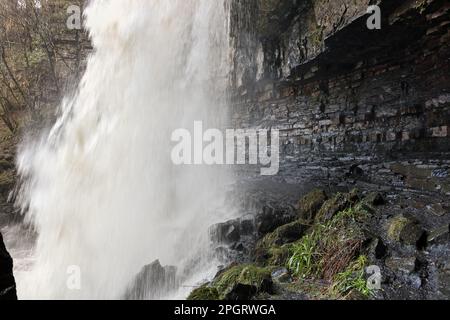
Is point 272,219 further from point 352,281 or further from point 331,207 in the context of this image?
point 352,281

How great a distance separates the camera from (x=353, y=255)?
3.63 m

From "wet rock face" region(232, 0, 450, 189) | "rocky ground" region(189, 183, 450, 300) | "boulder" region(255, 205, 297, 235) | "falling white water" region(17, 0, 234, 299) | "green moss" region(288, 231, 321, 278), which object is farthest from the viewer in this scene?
"falling white water" region(17, 0, 234, 299)

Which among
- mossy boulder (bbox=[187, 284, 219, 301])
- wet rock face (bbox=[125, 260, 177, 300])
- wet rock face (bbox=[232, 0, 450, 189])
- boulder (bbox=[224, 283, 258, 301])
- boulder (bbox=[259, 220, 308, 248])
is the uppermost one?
wet rock face (bbox=[232, 0, 450, 189])

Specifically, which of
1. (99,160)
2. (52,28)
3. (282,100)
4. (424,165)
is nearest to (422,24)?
(424,165)

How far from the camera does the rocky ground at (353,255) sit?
309 centimetres

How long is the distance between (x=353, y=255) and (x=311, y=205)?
66.0 inches

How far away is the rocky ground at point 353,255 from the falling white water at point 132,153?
9.52 feet

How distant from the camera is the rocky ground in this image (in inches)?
122

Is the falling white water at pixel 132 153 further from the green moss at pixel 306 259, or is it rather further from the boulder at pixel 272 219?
the green moss at pixel 306 259

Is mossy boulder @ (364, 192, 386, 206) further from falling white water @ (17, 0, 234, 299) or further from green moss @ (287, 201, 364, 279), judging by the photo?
falling white water @ (17, 0, 234, 299)

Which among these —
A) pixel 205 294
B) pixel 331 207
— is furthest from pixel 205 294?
pixel 331 207

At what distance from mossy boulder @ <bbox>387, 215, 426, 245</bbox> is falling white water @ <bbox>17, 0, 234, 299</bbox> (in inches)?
163

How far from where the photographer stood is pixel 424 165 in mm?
4426

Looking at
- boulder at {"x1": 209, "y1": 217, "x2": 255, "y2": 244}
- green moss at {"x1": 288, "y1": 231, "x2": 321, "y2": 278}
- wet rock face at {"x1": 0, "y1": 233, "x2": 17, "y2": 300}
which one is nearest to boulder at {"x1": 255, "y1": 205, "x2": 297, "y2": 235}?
boulder at {"x1": 209, "y1": 217, "x2": 255, "y2": 244}
